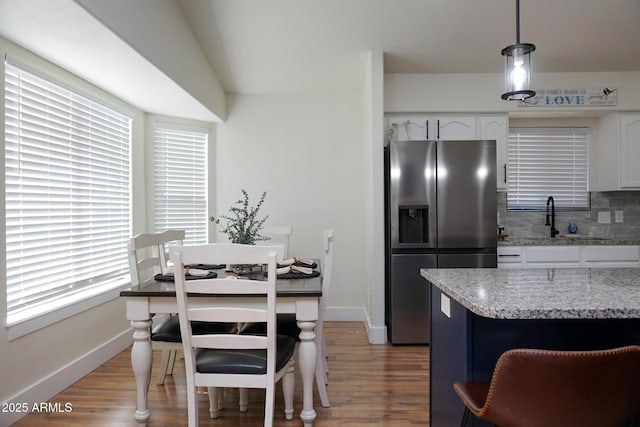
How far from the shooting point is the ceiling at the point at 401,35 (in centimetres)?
290

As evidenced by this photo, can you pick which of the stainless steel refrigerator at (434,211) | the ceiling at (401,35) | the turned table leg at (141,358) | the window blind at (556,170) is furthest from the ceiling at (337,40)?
the turned table leg at (141,358)

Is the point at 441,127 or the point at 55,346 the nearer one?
the point at 55,346

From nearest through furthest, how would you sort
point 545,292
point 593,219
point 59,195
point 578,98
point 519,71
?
point 545,292
point 519,71
point 59,195
point 578,98
point 593,219

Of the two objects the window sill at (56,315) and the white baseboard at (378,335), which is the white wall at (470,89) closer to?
the white baseboard at (378,335)

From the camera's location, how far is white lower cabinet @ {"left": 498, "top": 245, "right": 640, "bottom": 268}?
379cm

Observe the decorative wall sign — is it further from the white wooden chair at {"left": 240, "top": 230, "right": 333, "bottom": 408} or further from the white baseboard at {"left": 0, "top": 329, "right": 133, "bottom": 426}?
the white baseboard at {"left": 0, "top": 329, "right": 133, "bottom": 426}

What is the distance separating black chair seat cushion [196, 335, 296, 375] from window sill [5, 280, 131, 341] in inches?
45.7

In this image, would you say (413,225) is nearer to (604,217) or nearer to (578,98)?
(578,98)

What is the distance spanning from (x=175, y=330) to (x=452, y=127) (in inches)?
126

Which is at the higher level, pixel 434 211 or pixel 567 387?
pixel 434 211

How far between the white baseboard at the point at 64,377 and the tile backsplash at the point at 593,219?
398 centimetres

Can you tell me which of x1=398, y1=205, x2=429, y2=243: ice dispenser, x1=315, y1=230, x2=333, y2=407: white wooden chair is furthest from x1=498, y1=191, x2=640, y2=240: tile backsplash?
x1=315, y1=230, x2=333, y2=407: white wooden chair

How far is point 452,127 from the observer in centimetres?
404

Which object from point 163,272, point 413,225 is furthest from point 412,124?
point 163,272
